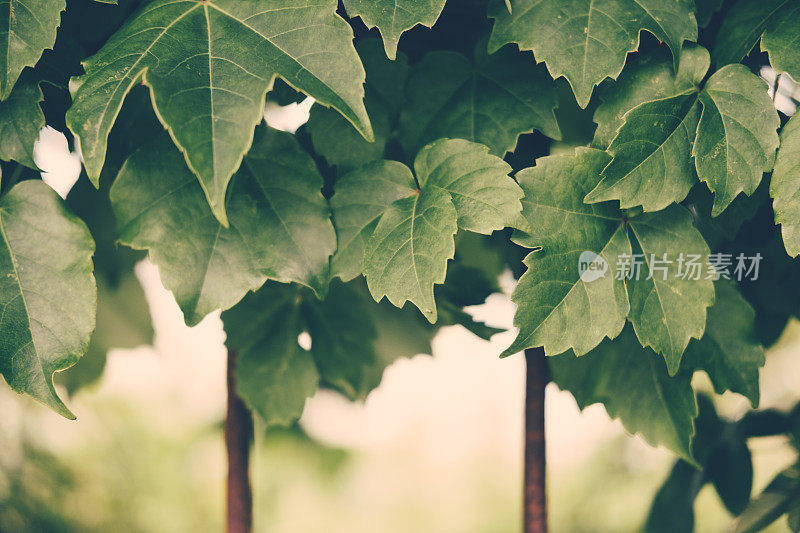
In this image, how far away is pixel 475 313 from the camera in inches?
25.8

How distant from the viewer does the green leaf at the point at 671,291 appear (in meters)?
0.49

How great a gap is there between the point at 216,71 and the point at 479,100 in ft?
0.76

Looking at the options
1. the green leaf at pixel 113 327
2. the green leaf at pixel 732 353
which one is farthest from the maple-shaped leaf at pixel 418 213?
the green leaf at pixel 113 327

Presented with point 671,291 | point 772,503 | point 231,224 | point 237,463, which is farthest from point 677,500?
point 231,224

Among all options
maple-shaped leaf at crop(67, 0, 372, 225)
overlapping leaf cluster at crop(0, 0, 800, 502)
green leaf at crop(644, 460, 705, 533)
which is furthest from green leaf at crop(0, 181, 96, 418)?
green leaf at crop(644, 460, 705, 533)

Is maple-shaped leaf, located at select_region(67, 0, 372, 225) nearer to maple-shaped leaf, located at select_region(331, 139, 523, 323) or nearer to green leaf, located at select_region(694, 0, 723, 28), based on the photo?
maple-shaped leaf, located at select_region(331, 139, 523, 323)

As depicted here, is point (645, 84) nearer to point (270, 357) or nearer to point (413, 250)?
point (413, 250)

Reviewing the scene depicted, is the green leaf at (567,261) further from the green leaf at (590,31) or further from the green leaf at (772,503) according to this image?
the green leaf at (772,503)

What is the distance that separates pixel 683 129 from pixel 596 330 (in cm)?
17

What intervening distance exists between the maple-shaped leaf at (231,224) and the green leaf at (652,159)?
0.74 ft

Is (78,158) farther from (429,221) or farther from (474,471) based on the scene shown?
(474,471)

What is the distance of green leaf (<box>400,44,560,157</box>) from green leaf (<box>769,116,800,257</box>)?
17 centimetres

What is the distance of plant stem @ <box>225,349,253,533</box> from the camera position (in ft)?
2.27

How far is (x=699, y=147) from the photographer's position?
471 mm
